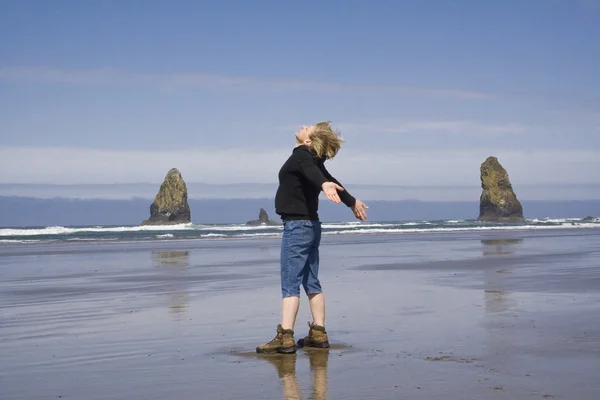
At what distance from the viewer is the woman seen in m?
6.83

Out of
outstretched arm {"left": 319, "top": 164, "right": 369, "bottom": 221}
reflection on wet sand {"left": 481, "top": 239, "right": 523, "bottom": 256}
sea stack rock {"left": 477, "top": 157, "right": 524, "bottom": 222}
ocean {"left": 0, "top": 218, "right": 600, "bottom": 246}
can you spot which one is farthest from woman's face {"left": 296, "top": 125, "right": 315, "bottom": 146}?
sea stack rock {"left": 477, "top": 157, "right": 524, "bottom": 222}

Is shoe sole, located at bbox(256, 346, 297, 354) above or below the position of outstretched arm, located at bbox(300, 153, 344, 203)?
below

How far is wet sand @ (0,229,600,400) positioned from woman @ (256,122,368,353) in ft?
1.24

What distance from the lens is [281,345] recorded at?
6.51 meters

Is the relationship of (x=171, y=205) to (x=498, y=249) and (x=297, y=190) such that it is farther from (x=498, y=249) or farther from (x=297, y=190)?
(x=297, y=190)

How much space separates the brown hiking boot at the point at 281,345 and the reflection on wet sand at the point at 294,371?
6 cm

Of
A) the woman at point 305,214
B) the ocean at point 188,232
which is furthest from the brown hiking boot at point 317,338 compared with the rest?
the ocean at point 188,232

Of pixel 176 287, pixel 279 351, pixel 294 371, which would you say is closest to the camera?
pixel 294 371

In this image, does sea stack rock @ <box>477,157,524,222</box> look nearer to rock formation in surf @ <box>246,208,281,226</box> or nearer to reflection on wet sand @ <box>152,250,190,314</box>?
rock formation in surf @ <box>246,208,281,226</box>

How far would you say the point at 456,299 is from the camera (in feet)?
33.0

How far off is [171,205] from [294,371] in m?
80.0

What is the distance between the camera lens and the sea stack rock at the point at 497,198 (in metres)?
88.9

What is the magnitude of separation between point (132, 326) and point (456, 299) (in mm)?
4323

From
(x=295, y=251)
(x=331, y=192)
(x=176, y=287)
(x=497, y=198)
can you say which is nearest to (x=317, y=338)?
(x=295, y=251)
